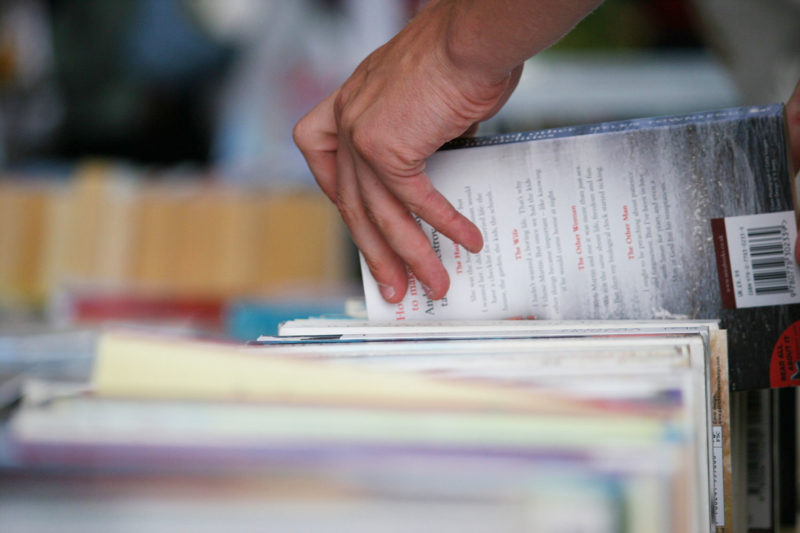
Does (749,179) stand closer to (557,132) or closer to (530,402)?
(557,132)

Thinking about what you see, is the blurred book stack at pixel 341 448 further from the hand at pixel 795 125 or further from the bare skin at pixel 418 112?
the hand at pixel 795 125

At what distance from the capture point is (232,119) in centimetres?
313

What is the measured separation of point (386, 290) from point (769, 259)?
0.92ft

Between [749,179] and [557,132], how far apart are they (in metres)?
0.14

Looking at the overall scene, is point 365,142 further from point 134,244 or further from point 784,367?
point 134,244

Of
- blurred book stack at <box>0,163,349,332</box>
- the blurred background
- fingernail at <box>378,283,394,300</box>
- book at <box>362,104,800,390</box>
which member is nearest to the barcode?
book at <box>362,104,800,390</box>

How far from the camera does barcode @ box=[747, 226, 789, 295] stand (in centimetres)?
54

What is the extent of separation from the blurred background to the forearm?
1.02m

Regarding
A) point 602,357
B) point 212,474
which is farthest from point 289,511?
point 602,357

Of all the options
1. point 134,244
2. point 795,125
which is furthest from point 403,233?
point 134,244

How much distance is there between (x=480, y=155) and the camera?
0.60 m

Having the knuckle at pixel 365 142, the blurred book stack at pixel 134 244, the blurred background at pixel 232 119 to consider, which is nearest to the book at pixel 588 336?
the knuckle at pixel 365 142

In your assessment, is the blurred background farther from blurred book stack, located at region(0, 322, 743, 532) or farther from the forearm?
blurred book stack, located at region(0, 322, 743, 532)

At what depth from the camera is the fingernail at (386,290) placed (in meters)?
0.61
